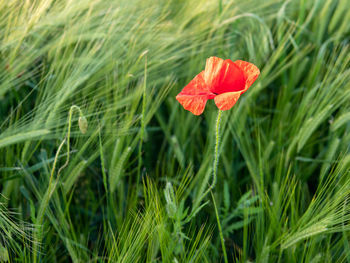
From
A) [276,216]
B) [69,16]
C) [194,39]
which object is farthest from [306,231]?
[69,16]

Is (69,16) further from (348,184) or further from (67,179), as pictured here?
(348,184)

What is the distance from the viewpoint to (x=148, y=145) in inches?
37.3

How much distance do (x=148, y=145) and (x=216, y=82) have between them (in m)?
0.36

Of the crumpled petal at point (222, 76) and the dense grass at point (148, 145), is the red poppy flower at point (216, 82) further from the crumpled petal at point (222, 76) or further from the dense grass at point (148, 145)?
the dense grass at point (148, 145)

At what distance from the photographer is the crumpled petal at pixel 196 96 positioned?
599 millimetres

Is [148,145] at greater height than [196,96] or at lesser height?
lesser

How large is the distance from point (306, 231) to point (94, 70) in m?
0.49

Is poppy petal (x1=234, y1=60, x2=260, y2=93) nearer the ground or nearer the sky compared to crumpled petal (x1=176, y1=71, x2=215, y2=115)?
nearer the sky

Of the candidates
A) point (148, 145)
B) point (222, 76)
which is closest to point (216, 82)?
point (222, 76)

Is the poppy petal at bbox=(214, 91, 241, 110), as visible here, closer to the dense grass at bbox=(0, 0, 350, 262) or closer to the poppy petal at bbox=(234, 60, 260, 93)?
the poppy petal at bbox=(234, 60, 260, 93)

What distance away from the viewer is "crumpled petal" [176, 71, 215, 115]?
60 cm

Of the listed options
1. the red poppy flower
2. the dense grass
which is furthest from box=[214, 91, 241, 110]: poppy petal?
the dense grass

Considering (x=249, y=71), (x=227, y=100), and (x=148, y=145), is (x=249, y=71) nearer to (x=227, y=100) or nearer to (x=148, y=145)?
(x=227, y=100)

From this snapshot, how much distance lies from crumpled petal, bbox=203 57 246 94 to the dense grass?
15 centimetres
